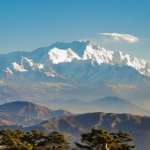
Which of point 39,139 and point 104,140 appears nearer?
point 104,140

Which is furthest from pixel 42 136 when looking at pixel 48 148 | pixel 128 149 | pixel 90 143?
pixel 128 149

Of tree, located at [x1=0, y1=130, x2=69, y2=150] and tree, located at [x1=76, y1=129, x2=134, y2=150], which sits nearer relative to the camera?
tree, located at [x1=76, y1=129, x2=134, y2=150]

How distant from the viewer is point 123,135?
60312 mm

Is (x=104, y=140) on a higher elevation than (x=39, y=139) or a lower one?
lower

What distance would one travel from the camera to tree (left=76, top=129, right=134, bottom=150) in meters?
57.4

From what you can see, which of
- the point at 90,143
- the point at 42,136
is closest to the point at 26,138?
the point at 42,136

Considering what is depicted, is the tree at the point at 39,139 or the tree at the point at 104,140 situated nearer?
the tree at the point at 104,140

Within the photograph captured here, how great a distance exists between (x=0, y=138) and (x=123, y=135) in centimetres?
1554

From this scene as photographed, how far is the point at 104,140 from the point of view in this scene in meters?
57.3

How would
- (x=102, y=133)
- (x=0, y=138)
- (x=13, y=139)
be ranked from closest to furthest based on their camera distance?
(x=102, y=133) < (x=13, y=139) < (x=0, y=138)

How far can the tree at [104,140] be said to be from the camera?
57.4m

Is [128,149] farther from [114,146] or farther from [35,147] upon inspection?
[35,147]

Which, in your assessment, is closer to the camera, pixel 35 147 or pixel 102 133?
pixel 102 133

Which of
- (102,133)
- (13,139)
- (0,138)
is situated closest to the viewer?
(102,133)
